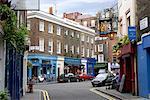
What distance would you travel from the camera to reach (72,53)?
7188 centimetres

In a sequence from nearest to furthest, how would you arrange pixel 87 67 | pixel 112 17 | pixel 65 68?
pixel 112 17, pixel 65 68, pixel 87 67

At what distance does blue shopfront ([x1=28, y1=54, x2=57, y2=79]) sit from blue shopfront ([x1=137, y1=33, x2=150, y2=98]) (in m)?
33.6

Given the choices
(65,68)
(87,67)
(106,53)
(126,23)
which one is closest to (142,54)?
(126,23)

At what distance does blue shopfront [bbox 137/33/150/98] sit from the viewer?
2239 cm

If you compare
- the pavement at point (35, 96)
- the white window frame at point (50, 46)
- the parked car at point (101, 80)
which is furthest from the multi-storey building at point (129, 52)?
the white window frame at point (50, 46)

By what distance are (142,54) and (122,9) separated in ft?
28.5

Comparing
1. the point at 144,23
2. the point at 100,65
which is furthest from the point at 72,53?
the point at 144,23

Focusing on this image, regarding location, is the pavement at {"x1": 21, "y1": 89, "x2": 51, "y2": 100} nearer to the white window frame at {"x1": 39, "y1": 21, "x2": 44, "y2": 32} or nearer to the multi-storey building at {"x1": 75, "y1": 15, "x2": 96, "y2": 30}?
the white window frame at {"x1": 39, "y1": 21, "x2": 44, "y2": 32}

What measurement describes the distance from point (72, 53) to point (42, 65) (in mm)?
12630

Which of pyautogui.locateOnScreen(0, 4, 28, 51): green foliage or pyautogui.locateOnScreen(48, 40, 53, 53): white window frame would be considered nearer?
pyautogui.locateOnScreen(0, 4, 28, 51): green foliage

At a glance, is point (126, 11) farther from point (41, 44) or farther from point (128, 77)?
point (41, 44)

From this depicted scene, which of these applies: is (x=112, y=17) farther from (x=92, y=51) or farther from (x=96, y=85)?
(x=92, y=51)

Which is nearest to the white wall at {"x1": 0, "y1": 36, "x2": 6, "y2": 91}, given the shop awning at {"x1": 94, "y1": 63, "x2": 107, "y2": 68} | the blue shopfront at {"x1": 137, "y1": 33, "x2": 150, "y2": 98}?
the blue shopfront at {"x1": 137, "y1": 33, "x2": 150, "y2": 98}

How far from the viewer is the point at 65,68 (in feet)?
227
